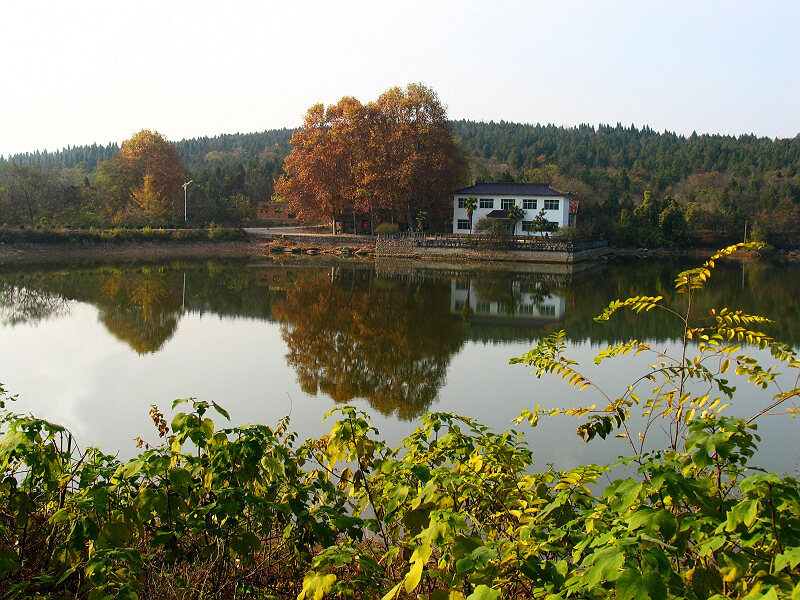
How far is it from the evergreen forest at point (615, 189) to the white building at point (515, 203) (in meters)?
4.45

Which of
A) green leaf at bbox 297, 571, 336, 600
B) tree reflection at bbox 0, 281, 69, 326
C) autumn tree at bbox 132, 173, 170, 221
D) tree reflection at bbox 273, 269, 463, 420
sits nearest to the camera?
green leaf at bbox 297, 571, 336, 600

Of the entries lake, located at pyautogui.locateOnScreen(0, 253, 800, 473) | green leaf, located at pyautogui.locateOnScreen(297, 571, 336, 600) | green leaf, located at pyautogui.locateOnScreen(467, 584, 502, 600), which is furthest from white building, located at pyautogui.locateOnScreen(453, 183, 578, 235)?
green leaf, located at pyautogui.locateOnScreen(467, 584, 502, 600)

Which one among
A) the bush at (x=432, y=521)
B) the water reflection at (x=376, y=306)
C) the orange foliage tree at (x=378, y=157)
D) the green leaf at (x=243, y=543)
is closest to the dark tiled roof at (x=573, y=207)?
the orange foliage tree at (x=378, y=157)

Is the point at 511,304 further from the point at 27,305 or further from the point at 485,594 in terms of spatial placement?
the point at 485,594

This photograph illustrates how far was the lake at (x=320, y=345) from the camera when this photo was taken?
7883 millimetres

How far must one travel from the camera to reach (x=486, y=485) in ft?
9.95

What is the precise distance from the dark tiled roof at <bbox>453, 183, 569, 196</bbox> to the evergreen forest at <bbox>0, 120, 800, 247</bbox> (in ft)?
13.6

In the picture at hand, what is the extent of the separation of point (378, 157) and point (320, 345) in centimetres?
2799

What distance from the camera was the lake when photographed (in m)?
7.88

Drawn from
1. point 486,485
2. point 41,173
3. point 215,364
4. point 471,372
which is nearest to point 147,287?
point 215,364

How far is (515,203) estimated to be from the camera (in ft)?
135

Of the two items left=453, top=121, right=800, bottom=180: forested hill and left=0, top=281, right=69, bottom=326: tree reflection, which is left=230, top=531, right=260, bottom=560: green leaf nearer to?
left=0, top=281, right=69, bottom=326: tree reflection

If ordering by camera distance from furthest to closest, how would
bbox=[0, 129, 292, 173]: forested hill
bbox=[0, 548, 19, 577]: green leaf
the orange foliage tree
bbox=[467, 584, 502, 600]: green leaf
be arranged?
bbox=[0, 129, 292, 173]: forested hill
the orange foliage tree
bbox=[0, 548, 19, 577]: green leaf
bbox=[467, 584, 502, 600]: green leaf

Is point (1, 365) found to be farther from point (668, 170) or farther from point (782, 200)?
point (668, 170)
